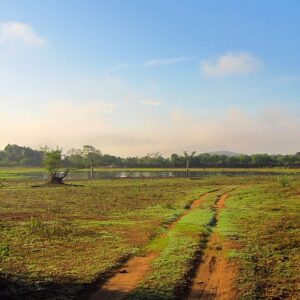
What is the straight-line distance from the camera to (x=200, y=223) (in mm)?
16531

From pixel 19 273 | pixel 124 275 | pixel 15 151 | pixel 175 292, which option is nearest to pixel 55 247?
pixel 19 273

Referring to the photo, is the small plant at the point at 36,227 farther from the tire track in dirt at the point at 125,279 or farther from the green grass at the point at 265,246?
the green grass at the point at 265,246

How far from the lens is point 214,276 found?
31.0 feet

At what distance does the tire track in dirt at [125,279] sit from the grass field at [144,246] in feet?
0.59

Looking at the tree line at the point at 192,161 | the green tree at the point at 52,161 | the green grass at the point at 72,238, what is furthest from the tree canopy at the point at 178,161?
the green grass at the point at 72,238

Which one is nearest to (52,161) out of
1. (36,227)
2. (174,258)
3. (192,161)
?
(36,227)

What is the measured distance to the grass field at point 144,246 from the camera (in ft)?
28.4

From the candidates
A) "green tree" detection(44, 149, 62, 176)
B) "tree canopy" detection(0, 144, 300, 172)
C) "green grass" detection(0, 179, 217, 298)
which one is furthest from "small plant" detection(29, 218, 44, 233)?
→ "tree canopy" detection(0, 144, 300, 172)

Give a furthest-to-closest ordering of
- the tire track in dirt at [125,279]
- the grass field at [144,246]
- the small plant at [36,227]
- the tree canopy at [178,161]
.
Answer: the tree canopy at [178,161] < the small plant at [36,227] < the grass field at [144,246] < the tire track in dirt at [125,279]

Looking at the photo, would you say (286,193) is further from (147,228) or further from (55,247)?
(55,247)

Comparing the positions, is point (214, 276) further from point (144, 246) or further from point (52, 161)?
point (52, 161)

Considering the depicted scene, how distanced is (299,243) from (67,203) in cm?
1599

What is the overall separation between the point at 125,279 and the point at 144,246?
3.44 meters

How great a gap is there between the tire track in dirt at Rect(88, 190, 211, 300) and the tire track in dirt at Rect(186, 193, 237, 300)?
119 cm
